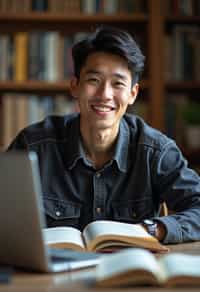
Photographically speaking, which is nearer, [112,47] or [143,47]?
[112,47]

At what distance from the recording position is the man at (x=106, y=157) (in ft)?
5.77

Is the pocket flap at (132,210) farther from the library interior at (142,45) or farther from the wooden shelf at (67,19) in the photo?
the wooden shelf at (67,19)

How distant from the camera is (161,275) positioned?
0.96 meters

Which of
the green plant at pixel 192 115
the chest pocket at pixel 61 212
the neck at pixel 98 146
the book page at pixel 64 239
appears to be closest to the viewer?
→ the book page at pixel 64 239

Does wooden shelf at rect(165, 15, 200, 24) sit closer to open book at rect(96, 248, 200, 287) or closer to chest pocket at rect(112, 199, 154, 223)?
chest pocket at rect(112, 199, 154, 223)

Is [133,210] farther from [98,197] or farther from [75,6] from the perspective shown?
[75,6]

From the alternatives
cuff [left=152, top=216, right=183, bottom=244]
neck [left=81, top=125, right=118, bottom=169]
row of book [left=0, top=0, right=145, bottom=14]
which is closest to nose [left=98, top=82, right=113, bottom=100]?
neck [left=81, top=125, right=118, bottom=169]

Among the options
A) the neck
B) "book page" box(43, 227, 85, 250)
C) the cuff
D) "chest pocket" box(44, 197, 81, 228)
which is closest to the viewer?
"book page" box(43, 227, 85, 250)

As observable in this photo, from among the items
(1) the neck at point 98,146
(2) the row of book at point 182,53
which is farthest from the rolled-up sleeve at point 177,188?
(2) the row of book at point 182,53

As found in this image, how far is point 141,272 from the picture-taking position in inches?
37.4

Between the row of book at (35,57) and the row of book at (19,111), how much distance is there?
105 millimetres

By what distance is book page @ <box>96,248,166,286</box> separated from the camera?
94 centimetres

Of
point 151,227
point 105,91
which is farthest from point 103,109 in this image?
point 151,227

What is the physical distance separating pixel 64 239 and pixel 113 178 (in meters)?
0.55
